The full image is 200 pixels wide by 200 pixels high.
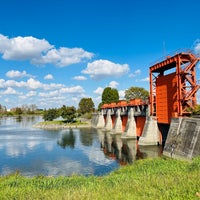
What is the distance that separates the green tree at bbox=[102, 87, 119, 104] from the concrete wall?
8265 cm

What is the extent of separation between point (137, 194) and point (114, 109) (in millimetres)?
70414

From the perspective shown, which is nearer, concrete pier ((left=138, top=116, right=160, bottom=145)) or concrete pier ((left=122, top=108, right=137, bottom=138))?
concrete pier ((left=138, top=116, right=160, bottom=145))

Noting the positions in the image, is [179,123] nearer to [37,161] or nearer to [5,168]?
[37,161]

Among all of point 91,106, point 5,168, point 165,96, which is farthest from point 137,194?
point 91,106

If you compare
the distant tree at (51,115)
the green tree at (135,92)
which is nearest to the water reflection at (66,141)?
the distant tree at (51,115)

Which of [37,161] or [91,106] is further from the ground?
[91,106]

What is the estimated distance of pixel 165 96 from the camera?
41562 mm

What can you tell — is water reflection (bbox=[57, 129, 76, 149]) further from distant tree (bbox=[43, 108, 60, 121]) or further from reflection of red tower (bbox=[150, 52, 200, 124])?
distant tree (bbox=[43, 108, 60, 121])

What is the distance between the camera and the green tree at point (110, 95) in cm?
11850

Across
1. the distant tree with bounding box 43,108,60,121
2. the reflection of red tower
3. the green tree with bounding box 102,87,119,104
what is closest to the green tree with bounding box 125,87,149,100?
the green tree with bounding box 102,87,119,104

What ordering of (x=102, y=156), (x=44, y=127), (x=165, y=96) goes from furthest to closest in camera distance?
1. (x=44, y=127)
2. (x=165, y=96)
3. (x=102, y=156)

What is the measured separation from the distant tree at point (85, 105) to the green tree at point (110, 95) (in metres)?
22.8

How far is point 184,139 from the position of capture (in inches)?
1231

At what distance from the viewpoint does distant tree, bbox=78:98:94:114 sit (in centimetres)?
14088
